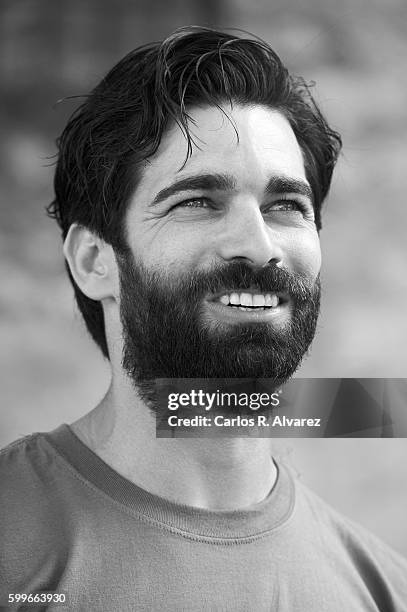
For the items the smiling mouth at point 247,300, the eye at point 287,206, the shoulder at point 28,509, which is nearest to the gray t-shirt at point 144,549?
the shoulder at point 28,509

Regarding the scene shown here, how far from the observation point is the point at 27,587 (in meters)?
0.69

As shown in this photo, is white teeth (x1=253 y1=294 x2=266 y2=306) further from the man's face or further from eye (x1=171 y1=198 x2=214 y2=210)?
eye (x1=171 y1=198 x2=214 y2=210)

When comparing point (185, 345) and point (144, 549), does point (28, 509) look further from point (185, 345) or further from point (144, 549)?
point (185, 345)

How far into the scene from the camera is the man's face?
2.41ft

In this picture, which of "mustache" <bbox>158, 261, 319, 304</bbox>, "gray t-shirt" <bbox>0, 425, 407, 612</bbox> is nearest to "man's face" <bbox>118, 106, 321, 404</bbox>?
"mustache" <bbox>158, 261, 319, 304</bbox>

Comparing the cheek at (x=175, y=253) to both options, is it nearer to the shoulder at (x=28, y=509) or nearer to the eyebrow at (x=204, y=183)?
the eyebrow at (x=204, y=183)

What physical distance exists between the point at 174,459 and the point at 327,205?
412 millimetres

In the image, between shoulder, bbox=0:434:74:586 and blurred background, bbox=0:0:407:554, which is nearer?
shoulder, bbox=0:434:74:586

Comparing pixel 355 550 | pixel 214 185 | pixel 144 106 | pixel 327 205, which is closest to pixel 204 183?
pixel 214 185

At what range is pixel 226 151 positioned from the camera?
758 millimetres

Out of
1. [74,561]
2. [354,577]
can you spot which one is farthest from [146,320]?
[354,577]

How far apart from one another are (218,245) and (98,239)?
17 cm

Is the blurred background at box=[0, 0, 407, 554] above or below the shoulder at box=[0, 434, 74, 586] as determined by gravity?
above

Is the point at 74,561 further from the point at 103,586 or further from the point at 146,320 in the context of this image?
the point at 146,320
